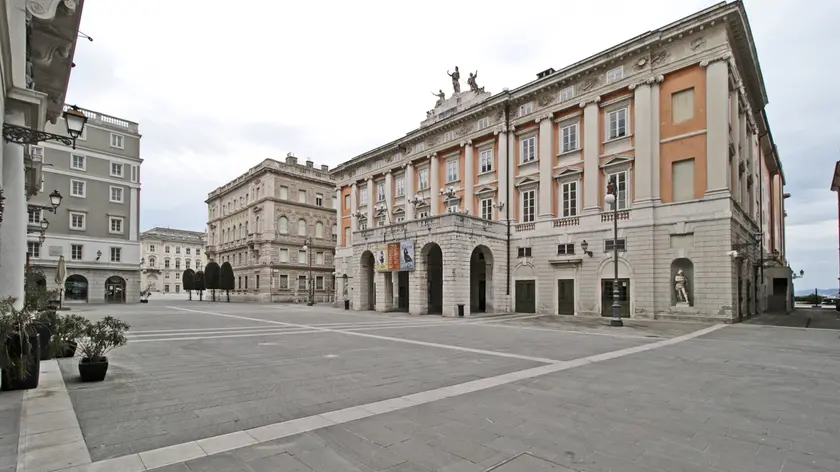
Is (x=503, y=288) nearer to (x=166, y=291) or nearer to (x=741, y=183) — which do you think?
(x=741, y=183)

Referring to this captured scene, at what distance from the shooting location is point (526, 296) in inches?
1132

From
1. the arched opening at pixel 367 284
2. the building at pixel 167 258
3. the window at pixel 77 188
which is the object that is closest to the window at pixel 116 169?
the window at pixel 77 188

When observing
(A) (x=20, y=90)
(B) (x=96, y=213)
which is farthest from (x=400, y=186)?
(A) (x=20, y=90)

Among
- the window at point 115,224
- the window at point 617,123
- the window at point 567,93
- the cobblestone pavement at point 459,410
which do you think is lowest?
the cobblestone pavement at point 459,410

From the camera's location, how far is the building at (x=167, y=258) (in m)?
99.9

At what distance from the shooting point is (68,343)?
9500 millimetres

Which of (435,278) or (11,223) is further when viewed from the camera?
(435,278)

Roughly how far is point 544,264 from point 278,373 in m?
22.1

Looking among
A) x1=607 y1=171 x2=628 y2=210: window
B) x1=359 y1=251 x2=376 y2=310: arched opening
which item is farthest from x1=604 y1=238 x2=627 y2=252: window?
x1=359 y1=251 x2=376 y2=310: arched opening

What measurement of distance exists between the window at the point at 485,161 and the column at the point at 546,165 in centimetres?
446

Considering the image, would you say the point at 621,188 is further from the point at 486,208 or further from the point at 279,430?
the point at 279,430

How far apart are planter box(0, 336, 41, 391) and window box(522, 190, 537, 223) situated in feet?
85.7

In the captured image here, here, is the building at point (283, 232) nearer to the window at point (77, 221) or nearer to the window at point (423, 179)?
the window at point (77, 221)

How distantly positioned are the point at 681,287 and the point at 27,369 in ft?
80.9
